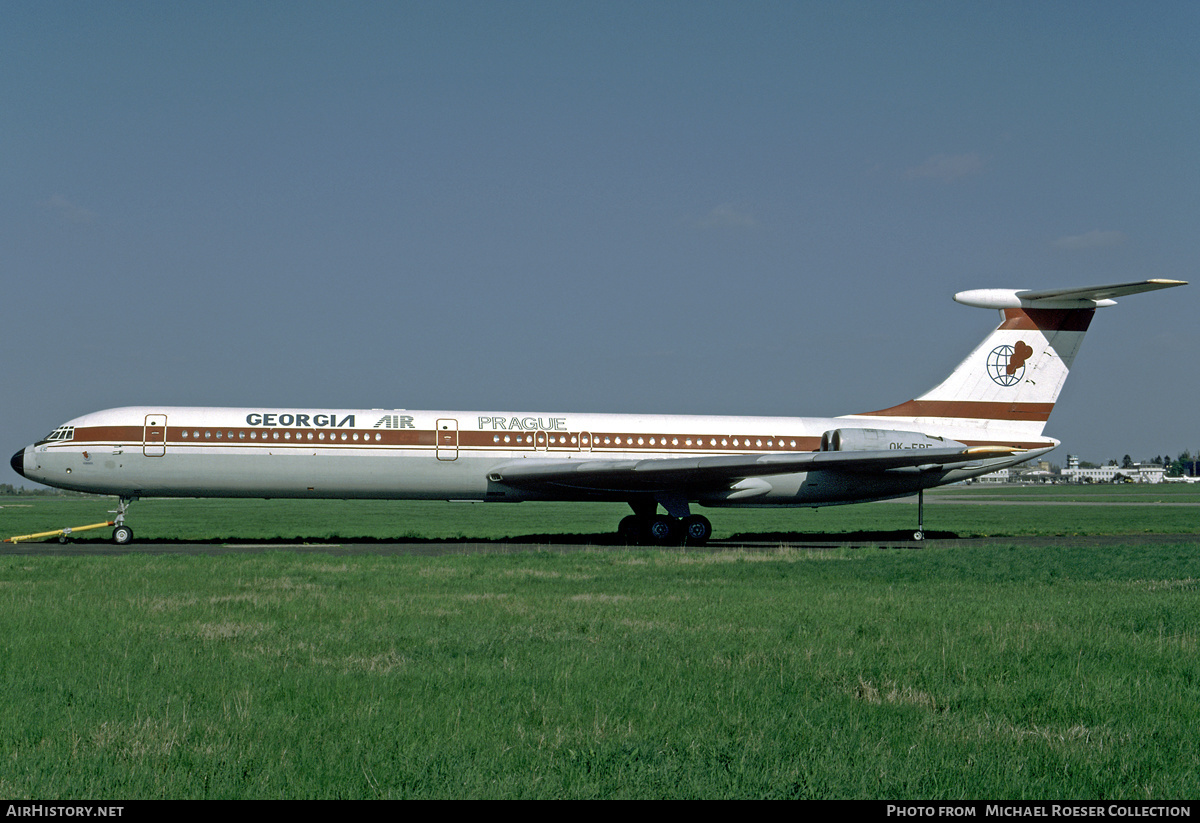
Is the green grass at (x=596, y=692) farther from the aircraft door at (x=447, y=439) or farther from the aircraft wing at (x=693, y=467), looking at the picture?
the aircraft door at (x=447, y=439)

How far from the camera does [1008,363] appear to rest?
31266mm

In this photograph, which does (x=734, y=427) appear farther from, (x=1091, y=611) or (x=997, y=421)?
(x=1091, y=611)

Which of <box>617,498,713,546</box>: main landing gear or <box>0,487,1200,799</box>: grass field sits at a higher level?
<box>617,498,713,546</box>: main landing gear

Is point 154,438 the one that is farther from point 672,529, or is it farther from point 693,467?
point 693,467

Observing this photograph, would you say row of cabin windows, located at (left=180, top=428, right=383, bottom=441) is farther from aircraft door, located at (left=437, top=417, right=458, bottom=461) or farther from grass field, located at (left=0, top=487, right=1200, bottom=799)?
grass field, located at (left=0, top=487, right=1200, bottom=799)

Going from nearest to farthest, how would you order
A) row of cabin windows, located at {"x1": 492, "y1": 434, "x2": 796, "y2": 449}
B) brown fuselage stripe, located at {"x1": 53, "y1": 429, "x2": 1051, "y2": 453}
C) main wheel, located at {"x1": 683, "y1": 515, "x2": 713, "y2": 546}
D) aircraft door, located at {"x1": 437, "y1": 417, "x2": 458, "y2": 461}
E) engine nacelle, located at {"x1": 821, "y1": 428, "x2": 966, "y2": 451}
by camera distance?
brown fuselage stripe, located at {"x1": 53, "y1": 429, "x2": 1051, "y2": 453}, main wheel, located at {"x1": 683, "y1": 515, "x2": 713, "y2": 546}, aircraft door, located at {"x1": 437, "y1": 417, "x2": 458, "y2": 461}, row of cabin windows, located at {"x1": 492, "y1": 434, "x2": 796, "y2": 449}, engine nacelle, located at {"x1": 821, "y1": 428, "x2": 966, "y2": 451}

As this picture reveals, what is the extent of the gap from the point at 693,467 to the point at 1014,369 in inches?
461

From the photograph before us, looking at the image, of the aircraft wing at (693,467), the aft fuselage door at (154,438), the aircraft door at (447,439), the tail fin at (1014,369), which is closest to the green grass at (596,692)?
the aircraft wing at (693,467)

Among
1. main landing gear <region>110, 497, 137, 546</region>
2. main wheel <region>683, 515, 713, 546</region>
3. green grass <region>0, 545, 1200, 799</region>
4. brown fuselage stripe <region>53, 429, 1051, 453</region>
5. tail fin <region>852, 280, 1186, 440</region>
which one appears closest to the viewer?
green grass <region>0, 545, 1200, 799</region>

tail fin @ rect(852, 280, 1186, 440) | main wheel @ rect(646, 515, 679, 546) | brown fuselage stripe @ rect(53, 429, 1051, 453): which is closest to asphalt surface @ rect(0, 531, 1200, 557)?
main wheel @ rect(646, 515, 679, 546)

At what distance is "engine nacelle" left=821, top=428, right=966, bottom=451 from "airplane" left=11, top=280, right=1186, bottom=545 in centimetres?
5

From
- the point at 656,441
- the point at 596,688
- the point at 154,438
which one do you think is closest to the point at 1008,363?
the point at 656,441

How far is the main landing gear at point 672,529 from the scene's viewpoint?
28453 millimetres

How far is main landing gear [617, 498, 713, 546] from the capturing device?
2845 centimetres
